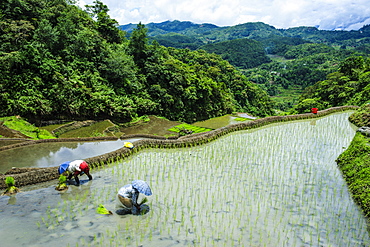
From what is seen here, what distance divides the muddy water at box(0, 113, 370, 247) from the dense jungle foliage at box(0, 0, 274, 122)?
423 inches

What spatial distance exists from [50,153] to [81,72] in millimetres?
11940

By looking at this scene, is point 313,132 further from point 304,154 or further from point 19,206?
point 19,206

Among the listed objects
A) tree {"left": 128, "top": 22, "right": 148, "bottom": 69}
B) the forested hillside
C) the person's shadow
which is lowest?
the person's shadow

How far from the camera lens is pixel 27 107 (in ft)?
51.3

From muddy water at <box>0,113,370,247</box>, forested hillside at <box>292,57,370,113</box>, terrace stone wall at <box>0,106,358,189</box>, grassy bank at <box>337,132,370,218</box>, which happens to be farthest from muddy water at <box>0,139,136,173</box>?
forested hillside at <box>292,57,370,113</box>

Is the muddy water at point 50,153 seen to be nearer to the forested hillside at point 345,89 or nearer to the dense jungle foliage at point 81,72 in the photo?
the dense jungle foliage at point 81,72

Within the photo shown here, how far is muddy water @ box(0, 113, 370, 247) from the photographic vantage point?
5102 mm

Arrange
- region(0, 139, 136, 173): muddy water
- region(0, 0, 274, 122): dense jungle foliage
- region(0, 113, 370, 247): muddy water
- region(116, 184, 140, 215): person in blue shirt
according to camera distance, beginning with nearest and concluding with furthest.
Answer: region(0, 113, 370, 247): muddy water < region(116, 184, 140, 215): person in blue shirt < region(0, 139, 136, 173): muddy water < region(0, 0, 274, 122): dense jungle foliage

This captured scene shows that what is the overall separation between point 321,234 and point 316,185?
258 cm

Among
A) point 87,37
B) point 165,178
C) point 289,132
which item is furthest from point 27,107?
point 289,132

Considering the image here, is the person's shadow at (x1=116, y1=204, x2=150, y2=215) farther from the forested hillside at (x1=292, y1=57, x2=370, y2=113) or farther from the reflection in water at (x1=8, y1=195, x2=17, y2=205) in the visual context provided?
the forested hillside at (x1=292, y1=57, x2=370, y2=113)

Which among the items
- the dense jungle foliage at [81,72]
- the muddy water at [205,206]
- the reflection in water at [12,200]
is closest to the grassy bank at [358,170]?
the muddy water at [205,206]

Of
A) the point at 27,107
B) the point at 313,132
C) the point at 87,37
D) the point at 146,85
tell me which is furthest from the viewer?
the point at 146,85

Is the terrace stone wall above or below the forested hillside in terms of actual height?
below
